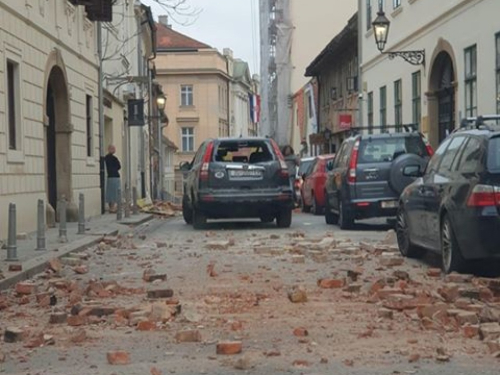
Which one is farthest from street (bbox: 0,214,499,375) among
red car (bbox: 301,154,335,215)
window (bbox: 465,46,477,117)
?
red car (bbox: 301,154,335,215)

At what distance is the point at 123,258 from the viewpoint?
44.7 ft

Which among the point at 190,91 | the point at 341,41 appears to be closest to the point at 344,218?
the point at 341,41

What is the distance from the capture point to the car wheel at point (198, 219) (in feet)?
62.8

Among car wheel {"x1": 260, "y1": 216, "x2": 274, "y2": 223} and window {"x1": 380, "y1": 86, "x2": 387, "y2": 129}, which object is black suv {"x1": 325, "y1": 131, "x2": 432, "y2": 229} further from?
window {"x1": 380, "y1": 86, "x2": 387, "y2": 129}

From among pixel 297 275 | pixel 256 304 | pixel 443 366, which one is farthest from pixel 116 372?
pixel 297 275

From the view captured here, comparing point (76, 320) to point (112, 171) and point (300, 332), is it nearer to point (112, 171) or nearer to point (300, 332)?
point (300, 332)

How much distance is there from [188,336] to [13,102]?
1139 cm

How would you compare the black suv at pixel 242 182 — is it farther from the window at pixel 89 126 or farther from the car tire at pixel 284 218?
the window at pixel 89 126

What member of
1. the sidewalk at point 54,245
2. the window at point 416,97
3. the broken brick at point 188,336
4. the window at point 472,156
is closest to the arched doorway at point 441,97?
the window at point 416,97

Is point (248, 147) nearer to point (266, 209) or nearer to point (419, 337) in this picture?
point (266, 209)

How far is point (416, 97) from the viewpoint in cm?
2670

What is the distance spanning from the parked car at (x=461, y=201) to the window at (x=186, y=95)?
2939 inches

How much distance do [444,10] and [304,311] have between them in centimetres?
1639

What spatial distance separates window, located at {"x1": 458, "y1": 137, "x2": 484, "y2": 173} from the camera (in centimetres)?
983
